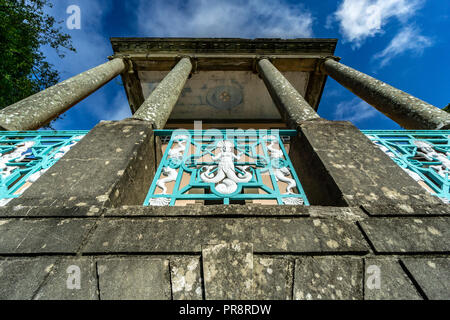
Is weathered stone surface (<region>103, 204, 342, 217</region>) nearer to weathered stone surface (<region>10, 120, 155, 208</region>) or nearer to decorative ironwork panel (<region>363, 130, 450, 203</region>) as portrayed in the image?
weathered stone surface (<region>10, 120, 155, 208</region>)

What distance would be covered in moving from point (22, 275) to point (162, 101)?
3.10 m

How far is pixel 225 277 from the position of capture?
109cm

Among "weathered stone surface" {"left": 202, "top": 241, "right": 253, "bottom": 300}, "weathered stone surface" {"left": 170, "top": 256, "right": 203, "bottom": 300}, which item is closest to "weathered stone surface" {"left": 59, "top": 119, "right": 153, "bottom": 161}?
"weathered stone surface" {"left": 170, "top": 256, "right": 203, "bottom": 300}

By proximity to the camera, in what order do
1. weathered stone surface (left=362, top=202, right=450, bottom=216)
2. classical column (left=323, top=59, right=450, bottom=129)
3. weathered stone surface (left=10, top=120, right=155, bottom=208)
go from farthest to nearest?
classical column (left=323, top=59, right=450, bottom=129) → weathered stone surface (left=10, top=120, right=155, bottom=208) → weathered stone surface (left=362, top=202, right=450, bottom=216)

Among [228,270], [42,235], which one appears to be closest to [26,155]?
[42,235]

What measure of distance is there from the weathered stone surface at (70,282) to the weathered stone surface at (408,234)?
173cm

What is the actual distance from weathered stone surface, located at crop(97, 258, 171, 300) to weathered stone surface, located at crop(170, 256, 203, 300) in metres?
0.04

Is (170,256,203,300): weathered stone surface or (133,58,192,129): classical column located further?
(133,58,192,129): classical column

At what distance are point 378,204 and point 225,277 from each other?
4.34 feet

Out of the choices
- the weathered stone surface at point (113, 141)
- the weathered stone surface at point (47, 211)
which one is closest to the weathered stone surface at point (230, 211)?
the weathered stone surface at point (47, 211)

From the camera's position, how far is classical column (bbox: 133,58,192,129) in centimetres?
304

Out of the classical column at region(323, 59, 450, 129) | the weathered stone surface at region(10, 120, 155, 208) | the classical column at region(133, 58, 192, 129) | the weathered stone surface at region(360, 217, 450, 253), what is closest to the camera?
the weathered stone surface at region(360, 217, 450, 253)

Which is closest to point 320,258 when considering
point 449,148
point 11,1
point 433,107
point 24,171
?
point 449,148

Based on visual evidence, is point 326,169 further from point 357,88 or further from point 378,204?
point 357,88
